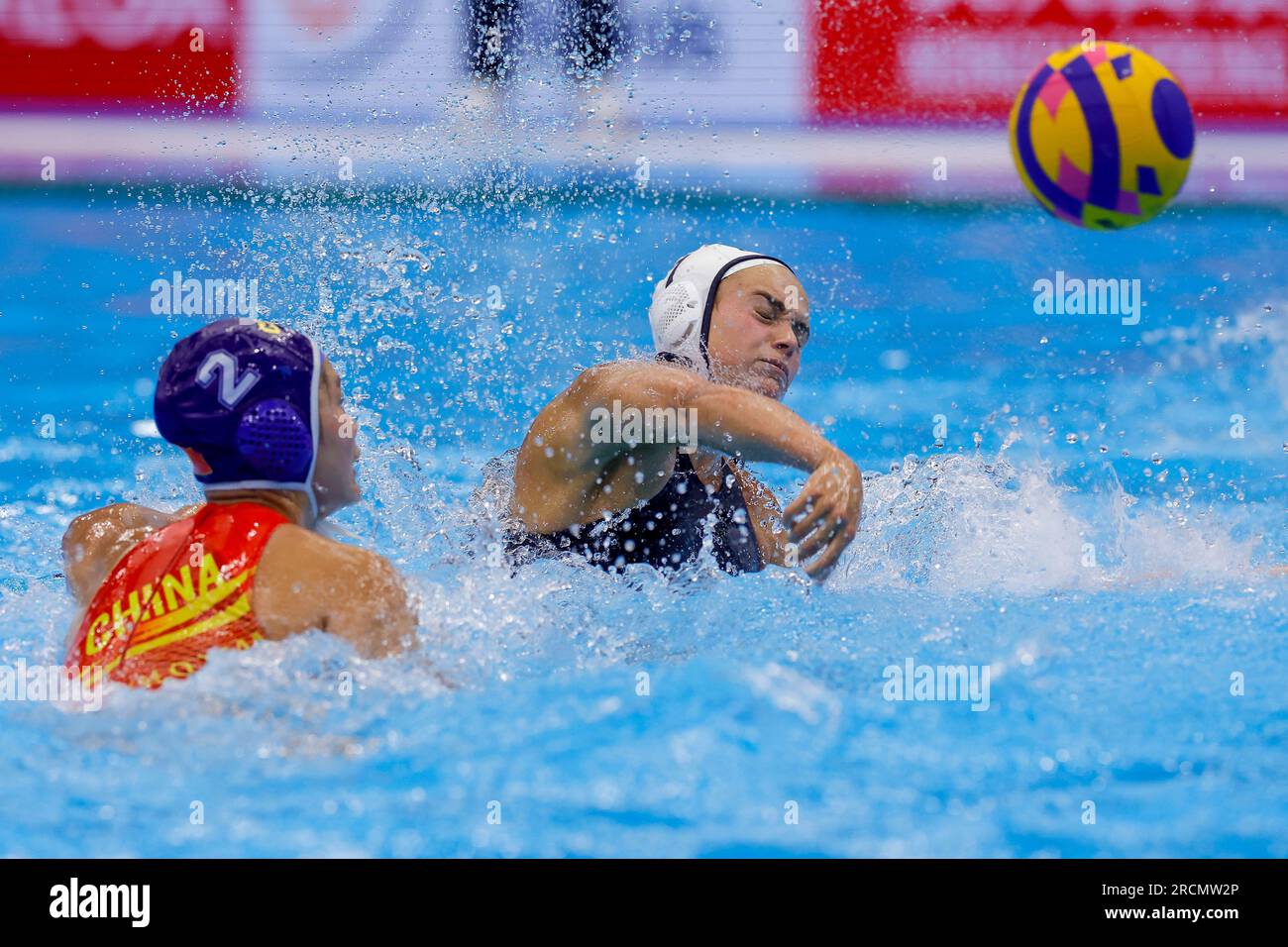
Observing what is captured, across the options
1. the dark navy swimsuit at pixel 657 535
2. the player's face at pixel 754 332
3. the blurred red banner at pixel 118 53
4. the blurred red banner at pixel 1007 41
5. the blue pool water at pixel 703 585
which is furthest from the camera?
the blurred red banner at pixel 1007 41

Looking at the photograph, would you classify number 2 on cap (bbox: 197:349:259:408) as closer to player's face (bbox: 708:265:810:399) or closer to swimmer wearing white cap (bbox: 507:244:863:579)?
swimmer wearing white cap (bbox: 507:244:863:579)

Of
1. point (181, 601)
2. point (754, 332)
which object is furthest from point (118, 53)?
point (181, 601)

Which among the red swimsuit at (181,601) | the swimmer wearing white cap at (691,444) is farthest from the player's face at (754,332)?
the red swimsuit at (181,601)

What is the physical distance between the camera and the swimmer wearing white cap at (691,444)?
10.2ft

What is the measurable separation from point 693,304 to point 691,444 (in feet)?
2.86

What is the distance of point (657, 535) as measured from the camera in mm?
3824

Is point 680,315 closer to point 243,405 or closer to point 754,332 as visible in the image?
point 754,332

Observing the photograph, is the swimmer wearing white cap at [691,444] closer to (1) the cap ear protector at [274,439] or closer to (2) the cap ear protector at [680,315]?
(2) the cap ear protector at [680,315]

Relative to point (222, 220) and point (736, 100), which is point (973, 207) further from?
point (222, 220)

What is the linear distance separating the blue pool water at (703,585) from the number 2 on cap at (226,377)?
0.50m

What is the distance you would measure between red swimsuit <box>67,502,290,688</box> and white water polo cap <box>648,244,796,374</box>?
1.48 meters

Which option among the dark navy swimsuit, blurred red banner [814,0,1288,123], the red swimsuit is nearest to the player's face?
the dark navy swimsuit

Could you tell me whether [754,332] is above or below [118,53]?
below

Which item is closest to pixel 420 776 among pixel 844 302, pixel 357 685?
pixel 357 685
